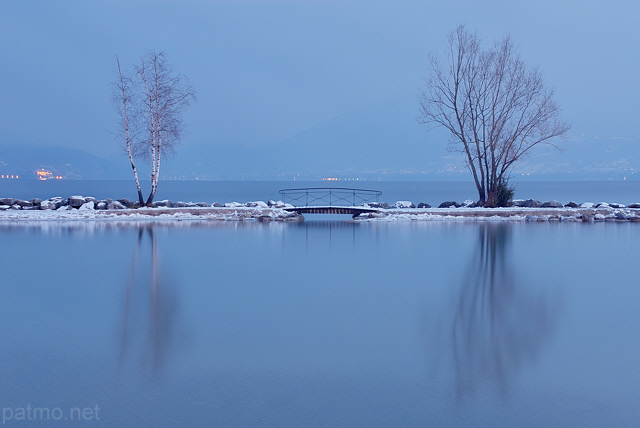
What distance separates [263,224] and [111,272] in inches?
479

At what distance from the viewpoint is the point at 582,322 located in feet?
27.7

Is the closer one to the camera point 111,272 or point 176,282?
point 176,282

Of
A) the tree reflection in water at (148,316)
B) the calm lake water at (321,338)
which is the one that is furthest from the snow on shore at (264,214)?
the tree reflection in water at (148,316)

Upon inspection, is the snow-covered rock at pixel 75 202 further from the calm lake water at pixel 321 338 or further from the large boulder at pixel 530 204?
the large boulder at pixel 530 204

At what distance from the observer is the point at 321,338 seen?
7586 mm

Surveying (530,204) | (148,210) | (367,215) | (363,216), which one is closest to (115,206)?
(148,210)

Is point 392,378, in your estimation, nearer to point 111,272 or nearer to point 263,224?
point 111,272

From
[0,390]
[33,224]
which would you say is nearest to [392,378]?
[0,390]

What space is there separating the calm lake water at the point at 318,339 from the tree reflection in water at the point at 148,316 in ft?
0.12

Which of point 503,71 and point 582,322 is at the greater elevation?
point 503,71

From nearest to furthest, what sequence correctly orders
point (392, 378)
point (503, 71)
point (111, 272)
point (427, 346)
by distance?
point (392, 378) < point (427, 346) < point (111, 272) < point (503, 71)

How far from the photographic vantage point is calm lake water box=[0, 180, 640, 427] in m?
5.45

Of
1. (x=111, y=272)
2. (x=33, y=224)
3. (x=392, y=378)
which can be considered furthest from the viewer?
(x=33, y=224)

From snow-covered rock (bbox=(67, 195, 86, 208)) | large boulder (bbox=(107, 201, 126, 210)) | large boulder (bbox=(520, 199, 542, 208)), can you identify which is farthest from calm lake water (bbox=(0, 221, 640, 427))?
large boulder (bbox=(520, 199, 542, 208))
